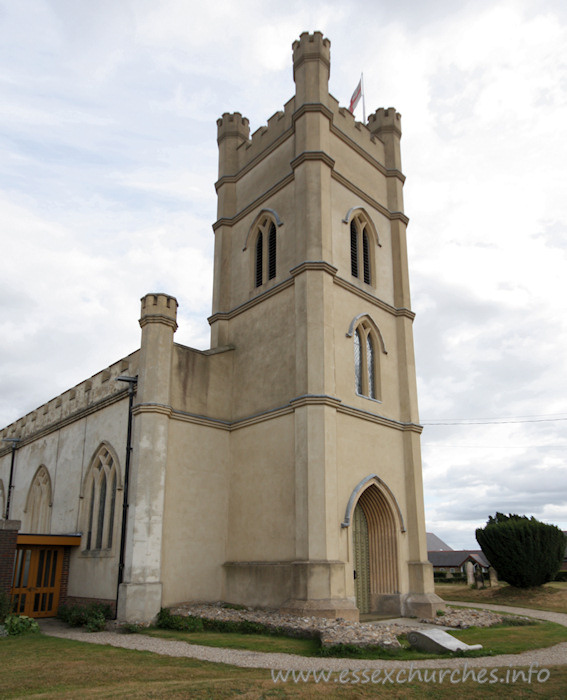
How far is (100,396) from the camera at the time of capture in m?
20.5

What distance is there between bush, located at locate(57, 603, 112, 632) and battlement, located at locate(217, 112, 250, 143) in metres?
18.1

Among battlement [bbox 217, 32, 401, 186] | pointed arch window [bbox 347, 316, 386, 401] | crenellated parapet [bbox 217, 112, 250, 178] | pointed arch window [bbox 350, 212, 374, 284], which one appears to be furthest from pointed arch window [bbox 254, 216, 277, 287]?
crenellated parapet [bbox 217, 112, 250, 178]

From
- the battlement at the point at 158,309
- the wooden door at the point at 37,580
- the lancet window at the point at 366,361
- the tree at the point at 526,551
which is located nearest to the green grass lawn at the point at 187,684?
the wooden door at the point at 37,580

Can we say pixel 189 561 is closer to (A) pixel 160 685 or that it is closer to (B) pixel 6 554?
(B) pixel 6 554

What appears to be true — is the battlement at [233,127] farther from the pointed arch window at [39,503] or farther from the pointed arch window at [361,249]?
the pointed arch window at [39,503]

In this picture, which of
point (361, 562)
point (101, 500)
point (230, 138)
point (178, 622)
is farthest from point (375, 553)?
point (230, 138)

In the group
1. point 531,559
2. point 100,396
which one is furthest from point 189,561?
point 531,559

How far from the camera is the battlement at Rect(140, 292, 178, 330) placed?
59.3 ft

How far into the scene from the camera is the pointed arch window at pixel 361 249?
20.4 m

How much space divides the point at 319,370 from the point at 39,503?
560 inches

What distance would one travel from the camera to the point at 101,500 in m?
19.3

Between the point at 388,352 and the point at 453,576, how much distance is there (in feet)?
96.2

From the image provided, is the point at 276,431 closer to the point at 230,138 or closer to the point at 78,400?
the point at 78,400

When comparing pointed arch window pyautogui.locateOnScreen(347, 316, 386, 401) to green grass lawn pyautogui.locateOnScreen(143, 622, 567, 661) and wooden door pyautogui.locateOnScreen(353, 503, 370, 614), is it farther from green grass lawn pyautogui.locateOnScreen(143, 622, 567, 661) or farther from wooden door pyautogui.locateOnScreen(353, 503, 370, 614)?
green grass lawn pyautogui.locateOnScreen(143, 622, 567, 661)
